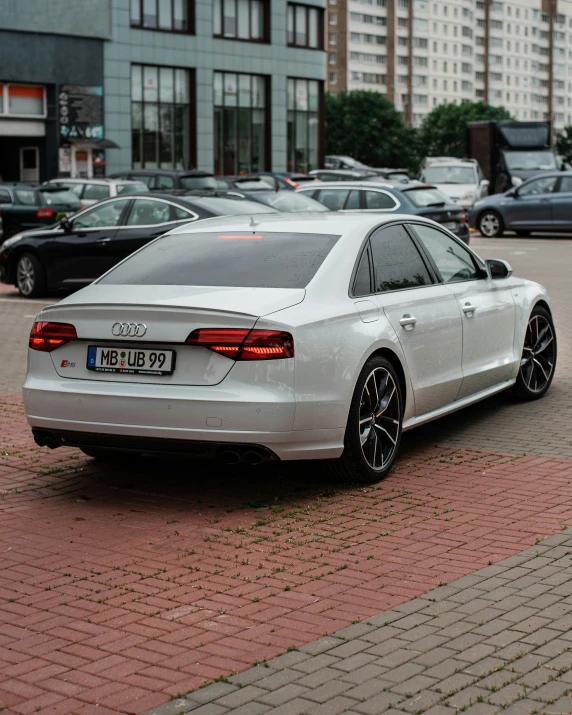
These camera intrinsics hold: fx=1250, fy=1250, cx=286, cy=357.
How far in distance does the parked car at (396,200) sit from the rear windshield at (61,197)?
10.0 m

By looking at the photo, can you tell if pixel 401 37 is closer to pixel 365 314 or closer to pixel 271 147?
pixel 271 147

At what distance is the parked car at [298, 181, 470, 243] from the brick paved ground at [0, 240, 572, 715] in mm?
13549

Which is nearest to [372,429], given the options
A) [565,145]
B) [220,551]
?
[220,551]

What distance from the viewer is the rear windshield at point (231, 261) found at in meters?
6.72

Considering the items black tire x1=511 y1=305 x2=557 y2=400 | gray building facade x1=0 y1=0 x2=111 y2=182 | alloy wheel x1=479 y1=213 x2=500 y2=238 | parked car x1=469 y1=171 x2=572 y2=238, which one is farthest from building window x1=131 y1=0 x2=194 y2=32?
black tire x1=511 y1=305 x2=557 y2=400

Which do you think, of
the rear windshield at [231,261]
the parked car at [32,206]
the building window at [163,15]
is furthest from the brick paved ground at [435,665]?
the building window at [163,15]

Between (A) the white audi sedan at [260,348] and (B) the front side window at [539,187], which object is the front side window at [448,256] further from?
(B) the front side window at [539,187]

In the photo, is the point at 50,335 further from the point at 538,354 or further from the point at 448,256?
the point at 538,354

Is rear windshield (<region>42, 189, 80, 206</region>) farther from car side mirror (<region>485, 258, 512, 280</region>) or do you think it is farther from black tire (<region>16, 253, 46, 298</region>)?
car side mirror (<region>485, 258, 512, 280</region>)

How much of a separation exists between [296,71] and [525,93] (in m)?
132

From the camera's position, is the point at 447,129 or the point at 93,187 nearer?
the point at 93,187

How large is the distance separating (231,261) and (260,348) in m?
1.05

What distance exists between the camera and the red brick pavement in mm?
4219

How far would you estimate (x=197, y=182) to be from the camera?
28.2 meters
